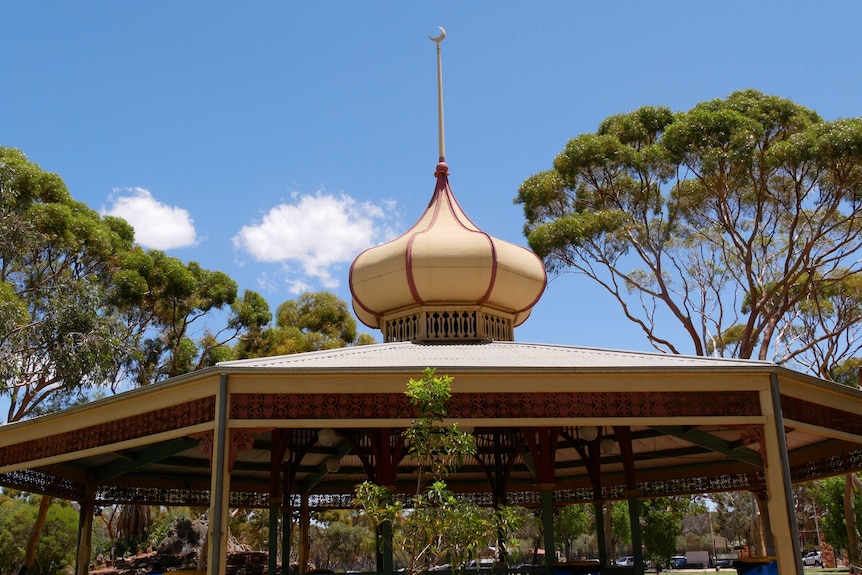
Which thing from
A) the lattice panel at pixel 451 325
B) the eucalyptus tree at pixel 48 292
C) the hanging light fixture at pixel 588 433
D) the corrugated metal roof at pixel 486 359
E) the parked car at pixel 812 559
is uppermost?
the eucalyptus tree at pixel 48 292

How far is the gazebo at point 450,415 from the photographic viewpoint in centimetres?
1123

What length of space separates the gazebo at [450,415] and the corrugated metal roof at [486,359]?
0.04 metres

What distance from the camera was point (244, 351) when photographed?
42.7 metres

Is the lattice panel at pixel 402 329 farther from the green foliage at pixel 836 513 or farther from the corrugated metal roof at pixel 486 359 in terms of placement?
the green foliage at pixel 836 513

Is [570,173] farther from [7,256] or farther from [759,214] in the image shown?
[7,256]

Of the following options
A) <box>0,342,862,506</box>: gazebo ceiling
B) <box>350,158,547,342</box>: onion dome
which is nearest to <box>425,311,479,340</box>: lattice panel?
<box>350,158,547,342</box>: onion dome

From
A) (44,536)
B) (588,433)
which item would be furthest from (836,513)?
(44,536)

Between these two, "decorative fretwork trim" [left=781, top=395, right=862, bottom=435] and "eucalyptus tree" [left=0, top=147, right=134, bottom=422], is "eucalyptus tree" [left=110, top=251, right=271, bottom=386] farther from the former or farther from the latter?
"decorative fretwork trim" [left=781, top=395, right=862, bottom=435]

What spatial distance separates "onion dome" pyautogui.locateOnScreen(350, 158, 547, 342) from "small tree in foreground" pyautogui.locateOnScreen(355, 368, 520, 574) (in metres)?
7.08

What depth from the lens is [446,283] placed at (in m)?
16.4

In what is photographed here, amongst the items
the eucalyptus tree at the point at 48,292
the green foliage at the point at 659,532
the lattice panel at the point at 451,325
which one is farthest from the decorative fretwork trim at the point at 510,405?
the green foliage at the point at 659,532

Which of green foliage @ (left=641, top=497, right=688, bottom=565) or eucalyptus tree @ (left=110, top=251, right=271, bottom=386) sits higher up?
eucalyptus tree @ (left=110, top=251, right=271, bottom=386)

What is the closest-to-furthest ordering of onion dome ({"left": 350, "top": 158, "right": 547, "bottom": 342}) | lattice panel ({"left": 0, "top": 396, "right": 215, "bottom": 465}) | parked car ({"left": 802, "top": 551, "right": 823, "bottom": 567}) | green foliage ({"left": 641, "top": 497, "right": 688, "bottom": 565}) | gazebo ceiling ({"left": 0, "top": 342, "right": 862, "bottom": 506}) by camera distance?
gazebo ceiling ({"left": 0, "top": 342, "right": 862, "bottom": 506}) → lattice panel ({"left": 0, "top": 396, "right": 215, "bottom": 465}) → onion dome ({"left": 350, "top": 158, "right": 547, "bottom": 342}) → green foliage ({"left": 641, "top": 497, "right": 688, "bottom": 565}) → parked car ({"left": 802, "top": 551, "right": 823, "bottom": 567})

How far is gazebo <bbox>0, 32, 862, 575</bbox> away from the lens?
11.2 meters
